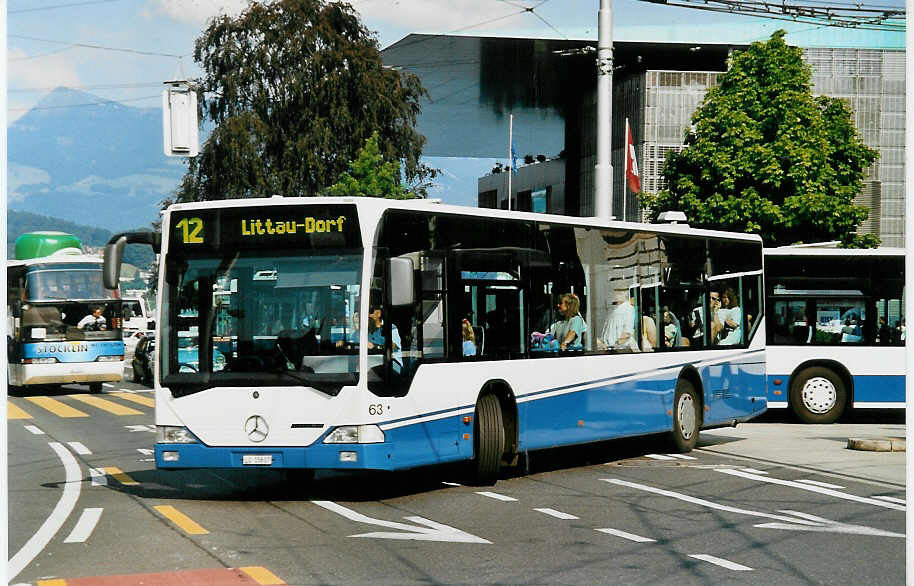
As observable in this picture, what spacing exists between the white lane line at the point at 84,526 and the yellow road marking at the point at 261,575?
183cm

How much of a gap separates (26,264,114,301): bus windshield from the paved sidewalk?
1700cm

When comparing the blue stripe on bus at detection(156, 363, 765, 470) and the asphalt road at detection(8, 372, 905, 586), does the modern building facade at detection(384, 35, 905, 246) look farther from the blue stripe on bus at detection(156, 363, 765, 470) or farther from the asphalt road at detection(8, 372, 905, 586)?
the asphalt road at detection(8, 372, 905, 586)

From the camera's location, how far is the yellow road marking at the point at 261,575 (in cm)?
834

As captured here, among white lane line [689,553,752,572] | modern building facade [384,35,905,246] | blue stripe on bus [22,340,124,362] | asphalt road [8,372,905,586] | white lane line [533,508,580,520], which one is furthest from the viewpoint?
modern building facade [384,35,905,246]

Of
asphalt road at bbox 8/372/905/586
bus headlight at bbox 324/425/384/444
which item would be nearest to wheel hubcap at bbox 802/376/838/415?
asphalt road at bbox 8/372/905/586

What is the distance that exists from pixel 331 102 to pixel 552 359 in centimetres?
3579

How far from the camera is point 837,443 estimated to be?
1864cm

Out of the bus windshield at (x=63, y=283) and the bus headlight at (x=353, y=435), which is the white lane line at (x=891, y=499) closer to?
the bus headlight at (x=353, y=435)

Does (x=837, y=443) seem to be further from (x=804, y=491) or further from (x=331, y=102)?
(x=331, y=102)

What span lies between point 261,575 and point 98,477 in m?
6.43

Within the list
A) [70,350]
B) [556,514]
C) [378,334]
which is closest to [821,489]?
[556,514]

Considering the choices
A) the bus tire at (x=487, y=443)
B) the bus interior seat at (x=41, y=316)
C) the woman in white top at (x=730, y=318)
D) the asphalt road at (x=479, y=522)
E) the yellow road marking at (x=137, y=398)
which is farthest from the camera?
the bus interior seat at (x=41, y=316)

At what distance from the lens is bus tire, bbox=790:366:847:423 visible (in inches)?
880

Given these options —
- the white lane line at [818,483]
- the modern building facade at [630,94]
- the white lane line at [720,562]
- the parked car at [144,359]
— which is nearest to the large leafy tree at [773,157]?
the modern building facade at [630,94]
